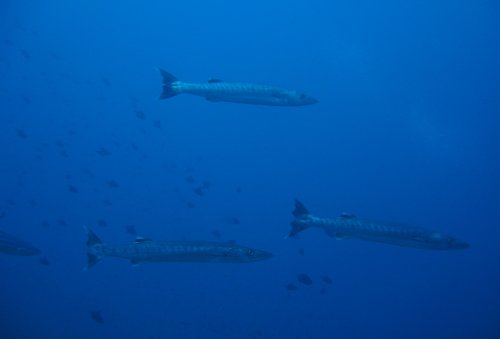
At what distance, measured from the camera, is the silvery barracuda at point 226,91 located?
878 cm

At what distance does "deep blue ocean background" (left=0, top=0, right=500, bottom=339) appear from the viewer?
17734mm

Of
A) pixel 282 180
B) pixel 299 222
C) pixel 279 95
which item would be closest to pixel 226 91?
pixel 279 95

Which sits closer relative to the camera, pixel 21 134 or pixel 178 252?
pixel 178 252

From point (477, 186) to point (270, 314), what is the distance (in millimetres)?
16822

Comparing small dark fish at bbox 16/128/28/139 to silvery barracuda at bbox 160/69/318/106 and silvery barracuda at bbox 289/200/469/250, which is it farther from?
silvery barracuda at bbox 289/200/469/250

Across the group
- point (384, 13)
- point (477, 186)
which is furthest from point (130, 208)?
point (384, 13)

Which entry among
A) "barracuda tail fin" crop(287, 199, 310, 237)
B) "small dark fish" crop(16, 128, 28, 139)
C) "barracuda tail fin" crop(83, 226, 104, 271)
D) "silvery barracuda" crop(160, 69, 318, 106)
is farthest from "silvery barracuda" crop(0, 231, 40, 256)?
"small dark fish" crop(16, 128, 28, 139)

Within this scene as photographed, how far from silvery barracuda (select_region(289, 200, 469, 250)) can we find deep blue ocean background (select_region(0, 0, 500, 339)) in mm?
4050

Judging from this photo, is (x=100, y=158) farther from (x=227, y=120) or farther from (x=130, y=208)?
(x=227, y=120)

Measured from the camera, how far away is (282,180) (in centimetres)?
2675

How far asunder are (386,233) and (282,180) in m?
19.5

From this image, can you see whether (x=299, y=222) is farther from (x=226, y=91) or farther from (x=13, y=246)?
(x=13, y=246)

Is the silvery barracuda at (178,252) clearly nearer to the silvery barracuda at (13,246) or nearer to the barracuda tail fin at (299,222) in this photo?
the barracuda tail fin at (299,222)

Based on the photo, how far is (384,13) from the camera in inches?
1248
